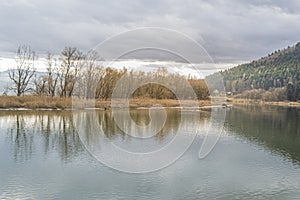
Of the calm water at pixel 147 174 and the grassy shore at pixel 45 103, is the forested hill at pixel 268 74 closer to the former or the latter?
the grassy shore at pixel 45 103

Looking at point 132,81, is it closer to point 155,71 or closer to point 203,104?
point 155,71

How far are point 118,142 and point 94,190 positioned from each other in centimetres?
693

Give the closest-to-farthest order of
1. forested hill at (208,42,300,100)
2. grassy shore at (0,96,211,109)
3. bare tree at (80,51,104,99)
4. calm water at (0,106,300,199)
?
calm water at (0,106,300,199), grassy shore at (0,96,211,109), bare tree at (80,51,104,99), forested hill at (208,42,300,100)

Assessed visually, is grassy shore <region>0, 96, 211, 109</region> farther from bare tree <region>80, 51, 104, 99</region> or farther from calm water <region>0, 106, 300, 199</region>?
calm water <region>0, 106, 300, 199</region>

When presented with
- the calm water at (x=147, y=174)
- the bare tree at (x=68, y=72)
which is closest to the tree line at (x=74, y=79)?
the bare tree at (x=68, y=72)

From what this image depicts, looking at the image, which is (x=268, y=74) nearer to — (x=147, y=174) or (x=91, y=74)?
(x=91, y=74)

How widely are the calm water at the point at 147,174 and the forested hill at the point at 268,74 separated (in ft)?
205

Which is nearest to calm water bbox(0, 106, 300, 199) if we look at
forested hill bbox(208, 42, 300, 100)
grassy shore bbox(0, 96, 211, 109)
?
grassy shore bbox(0, 96, 211, 109)

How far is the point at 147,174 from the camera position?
10.8 meters

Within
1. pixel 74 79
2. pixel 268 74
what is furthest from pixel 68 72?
pixel 268 74

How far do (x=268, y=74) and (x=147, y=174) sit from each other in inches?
4039

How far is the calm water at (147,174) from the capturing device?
9.00 meters

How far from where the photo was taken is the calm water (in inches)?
354

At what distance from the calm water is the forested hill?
62405 mm
